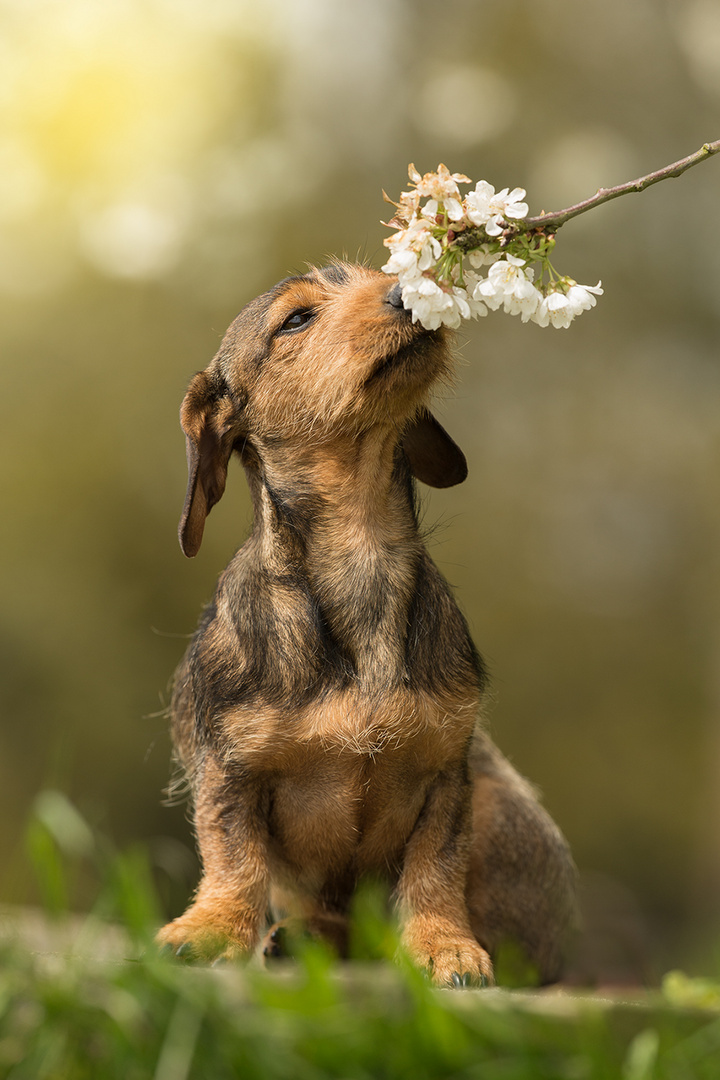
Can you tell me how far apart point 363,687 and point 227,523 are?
3936 millimetres

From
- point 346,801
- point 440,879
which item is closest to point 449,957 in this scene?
point 440,879

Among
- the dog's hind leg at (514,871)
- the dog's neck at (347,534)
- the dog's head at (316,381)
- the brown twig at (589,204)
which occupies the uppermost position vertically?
the brown twig at (589,204)

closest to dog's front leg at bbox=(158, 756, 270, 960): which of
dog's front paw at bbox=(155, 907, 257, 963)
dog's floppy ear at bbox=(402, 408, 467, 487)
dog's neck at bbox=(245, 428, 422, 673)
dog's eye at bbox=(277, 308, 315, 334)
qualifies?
→ dog's front paw at bbox=(155, 907, 257, 963)

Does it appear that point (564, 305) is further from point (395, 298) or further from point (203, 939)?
point (203, 939)

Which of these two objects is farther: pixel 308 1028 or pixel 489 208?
pixel 489 208

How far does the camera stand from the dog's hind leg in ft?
10.3

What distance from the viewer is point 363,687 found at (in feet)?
8.73

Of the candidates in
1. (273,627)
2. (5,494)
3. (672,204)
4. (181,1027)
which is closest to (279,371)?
(273,627)

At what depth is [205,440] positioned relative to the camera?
3.05 meters

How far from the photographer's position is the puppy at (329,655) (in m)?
2.68

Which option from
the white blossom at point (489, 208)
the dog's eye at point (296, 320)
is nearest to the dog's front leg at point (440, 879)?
the dog's eye at point (296, 320)

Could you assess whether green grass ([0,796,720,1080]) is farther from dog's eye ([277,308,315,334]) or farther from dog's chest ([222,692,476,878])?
dog's eye ([277,308,315,334])

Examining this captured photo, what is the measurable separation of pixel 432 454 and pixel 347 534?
0.54 m

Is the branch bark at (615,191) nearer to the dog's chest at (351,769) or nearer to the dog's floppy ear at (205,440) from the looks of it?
the dog's floppy ear at (205,440)
